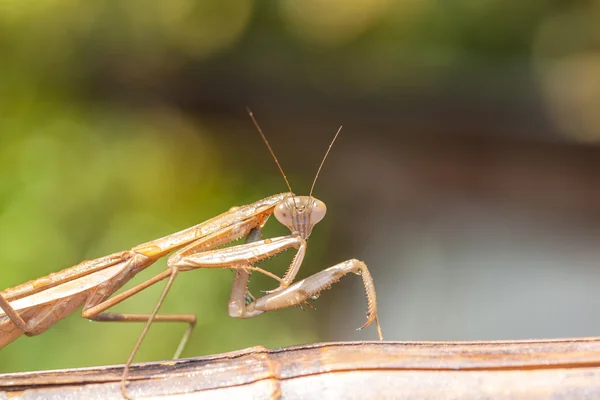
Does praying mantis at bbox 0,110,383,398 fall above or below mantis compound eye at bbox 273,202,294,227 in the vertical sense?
below

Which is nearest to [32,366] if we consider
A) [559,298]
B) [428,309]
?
[428,309]

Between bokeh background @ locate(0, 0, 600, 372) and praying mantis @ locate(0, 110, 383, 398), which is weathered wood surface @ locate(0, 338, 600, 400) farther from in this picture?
bokeh background @ locate(0, 0, 600, 372)

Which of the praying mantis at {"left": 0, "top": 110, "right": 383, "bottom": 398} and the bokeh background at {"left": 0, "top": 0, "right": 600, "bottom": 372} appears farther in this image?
the bokeh background at {"left": 0, "top": 0, "right": 600, "bottom": 372}

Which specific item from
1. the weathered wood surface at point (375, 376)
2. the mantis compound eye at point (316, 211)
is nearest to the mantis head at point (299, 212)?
the mantis compound eye at point (316, 211)

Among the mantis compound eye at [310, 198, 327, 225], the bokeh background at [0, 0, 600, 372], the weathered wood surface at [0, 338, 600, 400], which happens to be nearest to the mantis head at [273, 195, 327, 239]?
the mantis compound eye at [310, 198, 327, 225]

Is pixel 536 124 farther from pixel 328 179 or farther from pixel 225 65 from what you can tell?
pixel 225 65
